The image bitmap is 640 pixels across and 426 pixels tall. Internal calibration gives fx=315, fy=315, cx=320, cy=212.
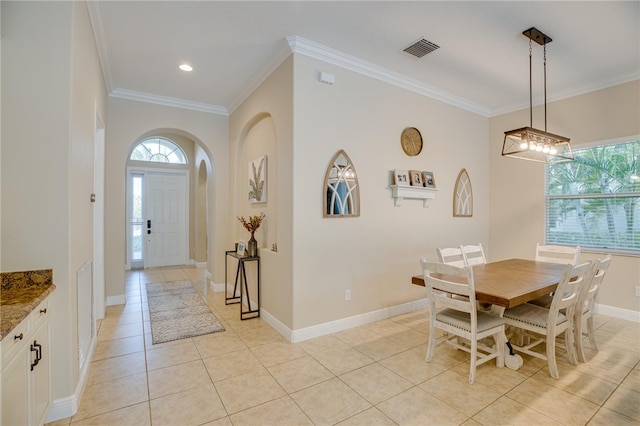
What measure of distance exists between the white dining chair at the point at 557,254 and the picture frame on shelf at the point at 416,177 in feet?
5.30

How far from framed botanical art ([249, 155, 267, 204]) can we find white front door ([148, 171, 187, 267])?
376cm

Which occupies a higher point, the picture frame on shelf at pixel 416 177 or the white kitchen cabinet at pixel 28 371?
the picture frame on shelf at pixel 416 177

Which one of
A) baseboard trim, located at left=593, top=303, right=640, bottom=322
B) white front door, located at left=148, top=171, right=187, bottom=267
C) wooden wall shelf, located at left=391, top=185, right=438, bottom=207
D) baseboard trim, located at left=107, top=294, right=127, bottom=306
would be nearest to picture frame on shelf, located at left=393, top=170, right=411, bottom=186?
wooden wall shelf, located at left=391, top=185, right=438, bottom=207

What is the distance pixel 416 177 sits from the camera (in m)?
4.05

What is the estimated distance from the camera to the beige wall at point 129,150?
14.1ft

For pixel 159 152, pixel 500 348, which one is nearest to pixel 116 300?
pixel 159 152

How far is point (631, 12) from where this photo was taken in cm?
261

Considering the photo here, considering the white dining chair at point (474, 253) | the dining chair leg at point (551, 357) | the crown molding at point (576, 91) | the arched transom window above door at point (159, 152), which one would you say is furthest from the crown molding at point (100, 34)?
the crown molding at point (576, 91)

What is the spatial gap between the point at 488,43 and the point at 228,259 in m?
4.38

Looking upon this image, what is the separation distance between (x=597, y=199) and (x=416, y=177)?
92.8 inches

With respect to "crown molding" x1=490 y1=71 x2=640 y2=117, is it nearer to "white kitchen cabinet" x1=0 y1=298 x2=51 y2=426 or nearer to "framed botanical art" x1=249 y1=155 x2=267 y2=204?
"framed botanical art" x1=249 y1=155 x2=267 y2=204

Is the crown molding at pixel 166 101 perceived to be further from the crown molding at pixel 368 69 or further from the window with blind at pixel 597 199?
the window with blind at pixel 597 199

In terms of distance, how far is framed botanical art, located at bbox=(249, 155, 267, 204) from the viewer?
3.91 m

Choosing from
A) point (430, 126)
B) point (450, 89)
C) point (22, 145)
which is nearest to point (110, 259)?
point (22, 145)
